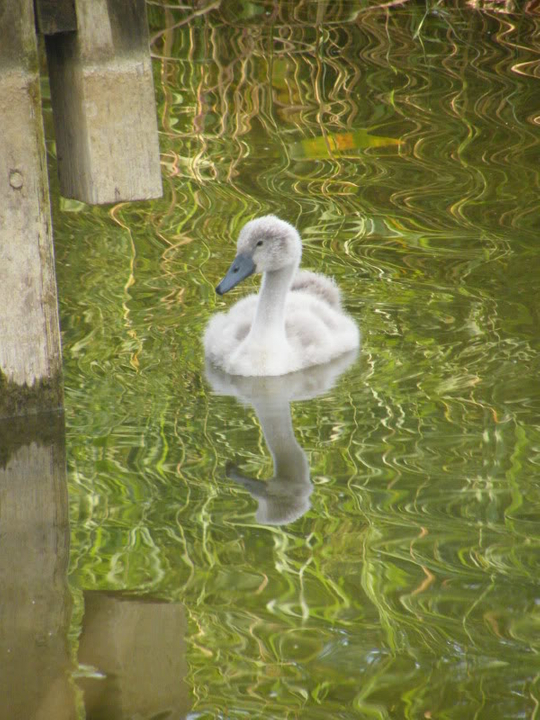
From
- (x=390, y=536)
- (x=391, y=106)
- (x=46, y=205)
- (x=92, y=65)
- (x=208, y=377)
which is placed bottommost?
(x=391, y=106)

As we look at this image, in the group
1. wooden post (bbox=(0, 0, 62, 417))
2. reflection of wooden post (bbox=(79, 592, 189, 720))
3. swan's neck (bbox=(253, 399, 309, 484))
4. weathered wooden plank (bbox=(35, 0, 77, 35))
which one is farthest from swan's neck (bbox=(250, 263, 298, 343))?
reflection of wooden post (bbox=(79, 592, 189, 720))

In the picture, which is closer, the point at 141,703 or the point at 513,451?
the point at 141,703

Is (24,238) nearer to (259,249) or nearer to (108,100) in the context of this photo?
(108,100)

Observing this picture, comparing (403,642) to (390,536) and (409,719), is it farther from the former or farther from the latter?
(390,536)

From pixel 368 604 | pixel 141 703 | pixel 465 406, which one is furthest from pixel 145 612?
pixel 465 406

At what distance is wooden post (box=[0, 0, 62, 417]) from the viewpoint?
4566 mm

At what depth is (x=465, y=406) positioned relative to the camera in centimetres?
520

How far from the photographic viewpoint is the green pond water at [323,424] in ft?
11.3

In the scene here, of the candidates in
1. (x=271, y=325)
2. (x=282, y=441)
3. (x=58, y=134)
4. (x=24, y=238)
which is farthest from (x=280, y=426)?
(x=58, y=134)

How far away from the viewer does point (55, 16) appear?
15.0 ft

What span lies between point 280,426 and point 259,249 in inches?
37.8

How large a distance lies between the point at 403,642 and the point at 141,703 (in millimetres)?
709

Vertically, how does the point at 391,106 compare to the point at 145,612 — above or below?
below

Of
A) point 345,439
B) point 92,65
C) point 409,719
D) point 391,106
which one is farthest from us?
point 391,106
